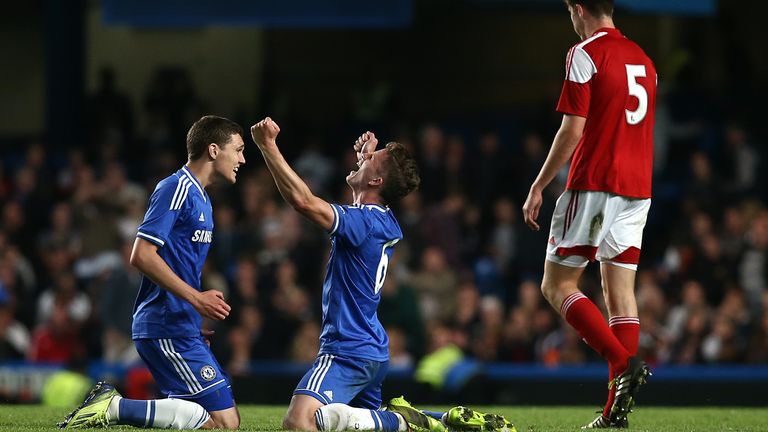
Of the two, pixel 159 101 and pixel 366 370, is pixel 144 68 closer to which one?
pixel 159 101

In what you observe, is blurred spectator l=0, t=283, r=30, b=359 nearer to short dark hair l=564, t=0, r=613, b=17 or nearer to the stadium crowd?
the stadium crowd

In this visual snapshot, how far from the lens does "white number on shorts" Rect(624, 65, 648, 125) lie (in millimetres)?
6141

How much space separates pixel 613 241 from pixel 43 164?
32.3 ft

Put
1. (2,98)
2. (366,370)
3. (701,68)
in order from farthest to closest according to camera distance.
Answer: (2,98) → (701,68) → (366,370)

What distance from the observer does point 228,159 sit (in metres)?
6.16

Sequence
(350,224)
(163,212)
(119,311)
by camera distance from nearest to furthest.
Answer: (350,224) → (163,212) → (119,311)

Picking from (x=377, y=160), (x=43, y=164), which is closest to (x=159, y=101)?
(x=43, y=164)

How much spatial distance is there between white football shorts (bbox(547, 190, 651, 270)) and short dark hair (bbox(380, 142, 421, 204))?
0.72 metres

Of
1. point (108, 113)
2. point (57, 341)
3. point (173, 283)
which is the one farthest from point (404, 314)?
point (108, 113)

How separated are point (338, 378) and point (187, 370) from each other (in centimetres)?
70

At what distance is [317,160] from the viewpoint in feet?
47.5

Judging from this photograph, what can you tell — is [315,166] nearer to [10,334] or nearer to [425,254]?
[425,254]

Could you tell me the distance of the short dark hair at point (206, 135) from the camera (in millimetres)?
6125

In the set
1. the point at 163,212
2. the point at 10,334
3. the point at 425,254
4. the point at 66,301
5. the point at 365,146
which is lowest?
the point at 10,334
